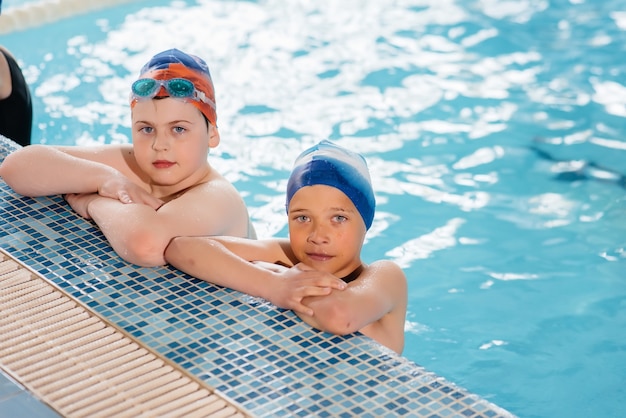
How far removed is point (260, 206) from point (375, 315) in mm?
3184

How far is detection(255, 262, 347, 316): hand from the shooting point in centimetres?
340

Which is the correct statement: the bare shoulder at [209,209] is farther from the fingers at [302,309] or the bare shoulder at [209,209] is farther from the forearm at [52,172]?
the fingers at [302,309]

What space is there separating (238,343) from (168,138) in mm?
1114

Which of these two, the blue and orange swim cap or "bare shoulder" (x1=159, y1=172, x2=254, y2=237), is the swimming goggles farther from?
"bare shoulder" (x1=159, y1=172, x2=254, y2=237)

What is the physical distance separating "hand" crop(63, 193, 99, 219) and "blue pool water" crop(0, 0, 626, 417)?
1921 mm

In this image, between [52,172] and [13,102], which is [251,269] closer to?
[52,172]

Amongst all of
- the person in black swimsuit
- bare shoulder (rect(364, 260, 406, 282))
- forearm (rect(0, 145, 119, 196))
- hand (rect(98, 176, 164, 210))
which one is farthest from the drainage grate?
the person in black swimsuit

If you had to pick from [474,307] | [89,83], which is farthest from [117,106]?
[474,307]

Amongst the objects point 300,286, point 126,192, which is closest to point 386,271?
point 300,286

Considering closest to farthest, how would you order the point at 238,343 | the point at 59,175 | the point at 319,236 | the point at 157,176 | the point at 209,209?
the point at 238,343 < the point at 319,236 < the point at 209,209 < the point at 157,176 < the point at 59,175

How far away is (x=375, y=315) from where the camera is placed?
3.42 m

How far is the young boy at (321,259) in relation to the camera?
3.43 metres

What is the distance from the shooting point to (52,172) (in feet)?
13.8

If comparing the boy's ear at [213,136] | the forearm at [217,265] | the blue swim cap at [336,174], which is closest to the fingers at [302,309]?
the forearm at [217,265]
